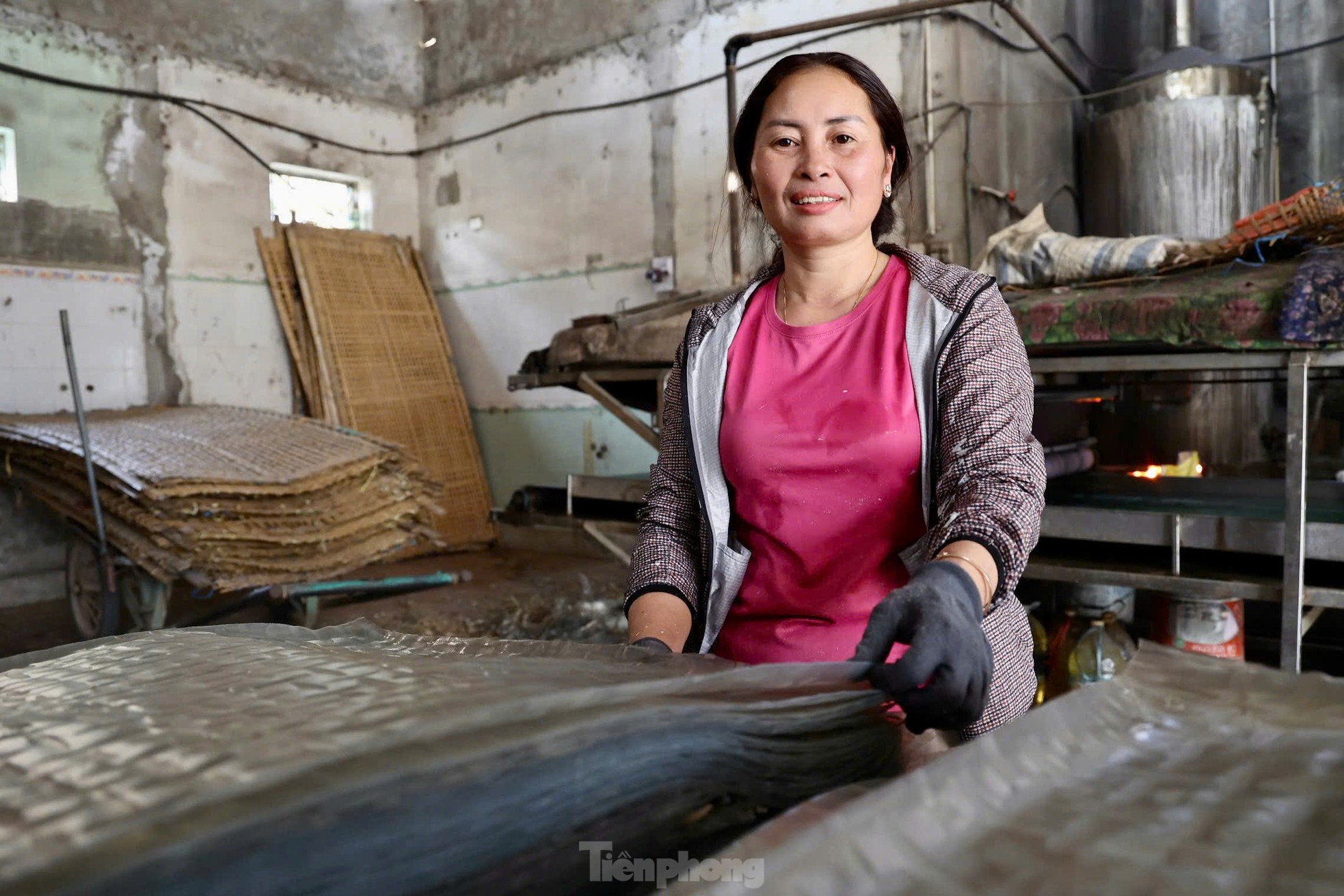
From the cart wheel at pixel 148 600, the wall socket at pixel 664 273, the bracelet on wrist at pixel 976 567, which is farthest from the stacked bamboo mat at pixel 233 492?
the bracelet on wrist at pixel 976 567

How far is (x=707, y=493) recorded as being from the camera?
4.57ft

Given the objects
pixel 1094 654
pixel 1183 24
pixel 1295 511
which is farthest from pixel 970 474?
pixel 1183 24

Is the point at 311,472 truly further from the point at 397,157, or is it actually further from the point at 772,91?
the point at 397,157

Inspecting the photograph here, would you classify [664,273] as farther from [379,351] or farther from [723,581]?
[723,581]

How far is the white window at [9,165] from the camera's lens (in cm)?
529

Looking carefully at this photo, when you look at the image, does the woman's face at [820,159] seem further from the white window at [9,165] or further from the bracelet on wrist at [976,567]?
the white window at [9,165]

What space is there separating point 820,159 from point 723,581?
63 centimetres

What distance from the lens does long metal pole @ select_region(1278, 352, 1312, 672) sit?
2.29 metres

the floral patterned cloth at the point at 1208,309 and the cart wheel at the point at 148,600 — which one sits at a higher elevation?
the floral patterned cloth at the point at 1208,309

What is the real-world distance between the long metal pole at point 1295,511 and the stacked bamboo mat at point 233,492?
3.34 m

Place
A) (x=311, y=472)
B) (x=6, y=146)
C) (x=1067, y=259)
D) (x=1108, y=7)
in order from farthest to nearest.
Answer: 1. (x=1108, y=7)
2. (x=6, y=146)
3. (x=311, y=472)
4. (x=1067, y=259)

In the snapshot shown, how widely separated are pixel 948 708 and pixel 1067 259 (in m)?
2.60

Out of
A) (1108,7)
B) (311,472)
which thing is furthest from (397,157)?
(1108,7)

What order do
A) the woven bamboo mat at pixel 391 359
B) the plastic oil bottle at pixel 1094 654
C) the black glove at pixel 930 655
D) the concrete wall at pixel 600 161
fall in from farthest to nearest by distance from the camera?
the woven bamboo mat at pixel 391 359 < the concrete wall at pixel 600 161 < the plastic oil bottle at pixel 1094 654 < the black glove at pixel 930 655
